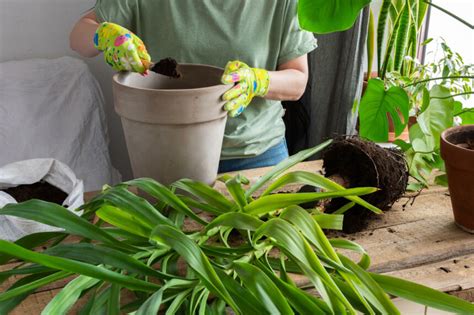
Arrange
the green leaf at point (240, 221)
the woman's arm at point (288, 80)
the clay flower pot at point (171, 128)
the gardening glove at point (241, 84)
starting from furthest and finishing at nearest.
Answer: the woman's arm at point (288, 80) → the gardening glove at point (241, 84) → the clay flower pot at point (171, 128) → the green leaf at point (240, 221)

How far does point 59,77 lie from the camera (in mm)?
1942

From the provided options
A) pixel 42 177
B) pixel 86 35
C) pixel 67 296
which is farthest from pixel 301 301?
pixel 86 35

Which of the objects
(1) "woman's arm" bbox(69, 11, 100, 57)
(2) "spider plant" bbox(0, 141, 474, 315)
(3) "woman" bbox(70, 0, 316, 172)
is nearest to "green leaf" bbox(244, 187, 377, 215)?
(2) "spider plant" bbox(0, 141, 474, 315)

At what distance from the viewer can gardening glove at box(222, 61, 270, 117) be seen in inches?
42.3

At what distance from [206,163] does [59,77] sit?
105 cm

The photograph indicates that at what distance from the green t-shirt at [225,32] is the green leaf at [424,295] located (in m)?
0.77

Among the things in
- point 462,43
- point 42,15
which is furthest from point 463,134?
point 462,43

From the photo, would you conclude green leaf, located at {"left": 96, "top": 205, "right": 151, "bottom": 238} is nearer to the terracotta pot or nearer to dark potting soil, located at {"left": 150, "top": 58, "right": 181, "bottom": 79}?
dark potting soil, located at {"left": 150, "top": 58, "right": 181, "bottom": 79}

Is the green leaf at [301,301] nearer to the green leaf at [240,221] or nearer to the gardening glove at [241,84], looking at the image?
the green leaf at [240,221]

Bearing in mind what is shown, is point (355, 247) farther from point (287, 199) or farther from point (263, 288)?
point (263, 288)

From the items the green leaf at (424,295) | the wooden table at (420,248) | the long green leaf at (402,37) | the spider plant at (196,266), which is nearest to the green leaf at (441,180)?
the wooden table at (420,248)

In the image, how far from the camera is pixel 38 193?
3.75 ft

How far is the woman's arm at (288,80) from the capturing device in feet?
4.87

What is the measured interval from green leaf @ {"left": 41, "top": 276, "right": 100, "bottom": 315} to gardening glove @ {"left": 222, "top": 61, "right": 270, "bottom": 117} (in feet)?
1.33
